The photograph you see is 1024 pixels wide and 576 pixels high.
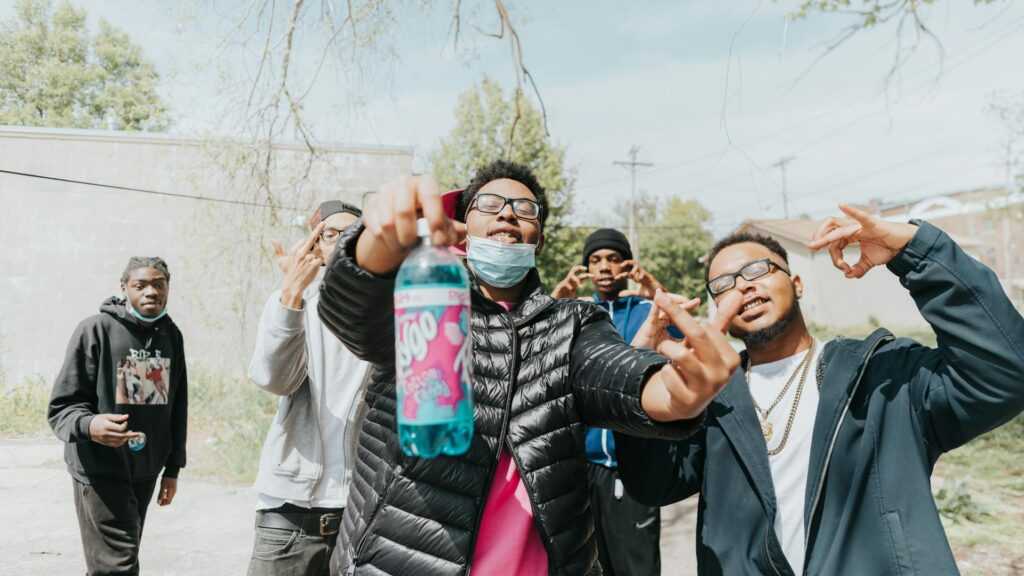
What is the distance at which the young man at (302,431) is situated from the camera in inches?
97.7

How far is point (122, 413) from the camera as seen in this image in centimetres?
385

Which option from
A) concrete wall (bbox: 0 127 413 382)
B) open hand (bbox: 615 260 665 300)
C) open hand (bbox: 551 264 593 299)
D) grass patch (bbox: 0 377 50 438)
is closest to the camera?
open hand (bbox: 615 260 665 300)

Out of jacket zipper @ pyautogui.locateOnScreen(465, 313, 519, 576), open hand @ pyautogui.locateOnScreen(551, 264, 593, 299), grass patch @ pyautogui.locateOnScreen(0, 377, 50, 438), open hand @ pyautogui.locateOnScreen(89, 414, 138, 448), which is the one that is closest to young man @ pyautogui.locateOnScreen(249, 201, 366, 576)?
jacket zipper @ pyautogui.locateOnScreen(465, 313, 519, 576)

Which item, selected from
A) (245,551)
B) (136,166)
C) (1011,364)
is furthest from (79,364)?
(136,166)

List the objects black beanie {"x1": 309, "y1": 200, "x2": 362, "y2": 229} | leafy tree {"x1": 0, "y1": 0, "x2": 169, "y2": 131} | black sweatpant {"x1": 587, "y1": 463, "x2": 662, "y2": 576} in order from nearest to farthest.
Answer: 1. black beanie {"x1": 309, "y1": 200, "x2": 362, "y2": 229}
2. black sweatpant {"x1": 587, "y1": 463, "x2": 662, "y2": 576}
3. leafy tree {"x1": 0, "y1": 0, "x2": 169, "y2": 131}

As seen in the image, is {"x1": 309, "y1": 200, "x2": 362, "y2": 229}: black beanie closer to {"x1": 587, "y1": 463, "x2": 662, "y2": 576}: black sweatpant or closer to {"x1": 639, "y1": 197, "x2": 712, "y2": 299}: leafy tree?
{"x1": 587, "y1": 463, "x2": 662, "y2": 576}: black sweatpant

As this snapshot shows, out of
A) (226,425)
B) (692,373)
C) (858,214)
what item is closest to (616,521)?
(858,214)

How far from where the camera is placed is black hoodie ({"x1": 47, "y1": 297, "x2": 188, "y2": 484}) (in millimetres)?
3641

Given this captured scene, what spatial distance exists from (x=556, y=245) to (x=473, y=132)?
406 centimetres

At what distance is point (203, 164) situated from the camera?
952cm

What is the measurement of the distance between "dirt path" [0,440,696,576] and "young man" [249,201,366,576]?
3.20m

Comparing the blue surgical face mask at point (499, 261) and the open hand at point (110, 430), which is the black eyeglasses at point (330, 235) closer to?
the blue surgical face mask at point (499, 261)

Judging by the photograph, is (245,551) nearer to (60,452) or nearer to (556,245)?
(60,452)

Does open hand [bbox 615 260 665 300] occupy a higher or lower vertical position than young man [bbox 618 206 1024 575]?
higher
